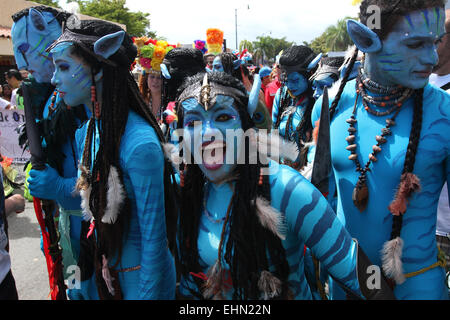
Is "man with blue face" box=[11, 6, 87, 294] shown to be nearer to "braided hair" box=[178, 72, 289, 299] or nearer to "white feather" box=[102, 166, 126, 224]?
"white feather" box=[102, 166, 126, 224]

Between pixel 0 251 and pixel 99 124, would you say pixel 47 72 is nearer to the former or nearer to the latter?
pixel 99 124

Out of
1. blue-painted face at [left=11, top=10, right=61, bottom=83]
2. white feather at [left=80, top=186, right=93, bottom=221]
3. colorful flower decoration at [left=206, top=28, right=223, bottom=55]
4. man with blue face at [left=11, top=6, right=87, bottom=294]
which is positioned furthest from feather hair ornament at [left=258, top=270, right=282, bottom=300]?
colorful flower decoration at [left=206, top=28, right=223, bottom=55]

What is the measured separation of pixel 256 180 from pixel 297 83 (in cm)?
262

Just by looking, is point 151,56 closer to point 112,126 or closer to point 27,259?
point 27,259

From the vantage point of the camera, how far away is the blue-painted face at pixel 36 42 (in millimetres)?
2305

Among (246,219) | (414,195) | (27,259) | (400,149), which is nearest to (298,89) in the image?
(400,149)

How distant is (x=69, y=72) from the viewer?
1.67 metres

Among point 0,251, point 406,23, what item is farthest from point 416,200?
point 0,251

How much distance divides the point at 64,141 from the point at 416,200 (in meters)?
2.14

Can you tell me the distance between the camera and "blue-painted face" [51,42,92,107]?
1.67 m

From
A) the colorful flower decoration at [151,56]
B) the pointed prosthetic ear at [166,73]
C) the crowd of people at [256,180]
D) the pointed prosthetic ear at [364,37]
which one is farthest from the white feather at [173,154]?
the colorful flower decoration at [151,56]

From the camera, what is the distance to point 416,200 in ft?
5.05

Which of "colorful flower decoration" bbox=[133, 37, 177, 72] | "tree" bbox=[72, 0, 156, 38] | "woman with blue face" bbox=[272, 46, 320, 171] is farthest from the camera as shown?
"tree" bbox=[72, 0, 156, 38]

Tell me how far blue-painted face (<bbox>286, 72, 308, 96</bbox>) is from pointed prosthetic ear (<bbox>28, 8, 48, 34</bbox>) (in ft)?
7.89
